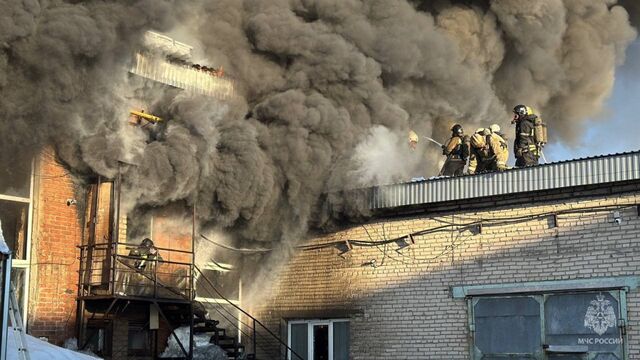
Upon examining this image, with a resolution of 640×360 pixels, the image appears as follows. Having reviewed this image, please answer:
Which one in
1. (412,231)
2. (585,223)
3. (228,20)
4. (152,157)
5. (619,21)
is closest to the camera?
(585,223)

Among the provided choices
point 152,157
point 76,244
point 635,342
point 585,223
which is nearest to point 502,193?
point 585,223

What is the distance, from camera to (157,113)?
13.1 m

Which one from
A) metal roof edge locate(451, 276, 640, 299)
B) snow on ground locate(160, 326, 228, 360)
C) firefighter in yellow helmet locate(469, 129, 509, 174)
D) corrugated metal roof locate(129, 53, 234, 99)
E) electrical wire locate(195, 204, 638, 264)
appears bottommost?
snow on ground locate(160, 326, 228, 360)

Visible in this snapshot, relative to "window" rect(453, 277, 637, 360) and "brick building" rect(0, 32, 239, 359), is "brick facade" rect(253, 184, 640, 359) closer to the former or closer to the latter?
"window" rect(453, 277, 637, 360)

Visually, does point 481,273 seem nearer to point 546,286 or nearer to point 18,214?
point 546,286

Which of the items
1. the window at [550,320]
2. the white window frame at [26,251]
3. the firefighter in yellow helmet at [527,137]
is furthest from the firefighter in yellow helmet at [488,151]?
the white window frame at [26,251]

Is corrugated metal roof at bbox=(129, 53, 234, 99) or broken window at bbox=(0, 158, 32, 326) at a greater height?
corrugated metal roof at bbox=(129, 53, 234, 99)

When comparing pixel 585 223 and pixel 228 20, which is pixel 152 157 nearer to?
pixel 228 20

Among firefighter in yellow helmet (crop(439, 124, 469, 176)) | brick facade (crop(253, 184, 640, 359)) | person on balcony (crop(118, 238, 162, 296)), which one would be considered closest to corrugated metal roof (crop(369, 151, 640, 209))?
brick facade (crop(253, 184, 640, 359))

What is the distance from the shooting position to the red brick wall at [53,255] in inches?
447

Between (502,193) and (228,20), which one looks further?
(228,20)

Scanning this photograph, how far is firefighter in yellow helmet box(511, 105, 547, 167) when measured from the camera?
14070mm

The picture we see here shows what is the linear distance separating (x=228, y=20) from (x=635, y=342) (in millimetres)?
8505

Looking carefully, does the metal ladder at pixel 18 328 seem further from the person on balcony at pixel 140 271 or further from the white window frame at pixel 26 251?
the person on balcony at pixel 140 271
